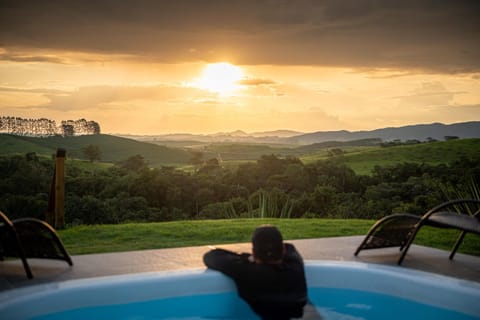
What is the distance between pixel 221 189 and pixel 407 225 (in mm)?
9087

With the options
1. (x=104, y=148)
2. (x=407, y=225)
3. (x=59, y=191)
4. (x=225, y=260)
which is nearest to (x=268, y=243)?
(x=225, y=260)

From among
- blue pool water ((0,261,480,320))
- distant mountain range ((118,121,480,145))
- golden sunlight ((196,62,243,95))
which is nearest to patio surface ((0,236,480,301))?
blue pool water ((0,261,480,320))

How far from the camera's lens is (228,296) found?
4.02m

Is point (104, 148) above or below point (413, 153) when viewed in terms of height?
above

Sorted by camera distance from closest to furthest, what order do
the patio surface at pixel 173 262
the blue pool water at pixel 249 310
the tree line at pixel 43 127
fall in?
the blue pool water at pixel 249 310, the patio surface at pixel 173 262, the tree line at pixel 43 127

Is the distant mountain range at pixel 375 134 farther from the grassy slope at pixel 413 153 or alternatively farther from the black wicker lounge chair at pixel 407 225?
the black wicker lounge chair at pixel 407 225

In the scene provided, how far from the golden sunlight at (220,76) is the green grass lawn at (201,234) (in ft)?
16.4

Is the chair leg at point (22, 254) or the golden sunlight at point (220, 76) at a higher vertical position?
the golden sunlight at point (220, 76)

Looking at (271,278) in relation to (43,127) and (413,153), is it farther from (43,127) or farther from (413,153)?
(413,153)

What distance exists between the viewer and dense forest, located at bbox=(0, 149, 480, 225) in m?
12.0

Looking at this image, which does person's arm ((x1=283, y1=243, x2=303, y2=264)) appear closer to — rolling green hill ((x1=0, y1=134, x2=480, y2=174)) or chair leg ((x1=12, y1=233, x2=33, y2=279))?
chair leg ((x1=12, y1=233, x2=33, y2=279))

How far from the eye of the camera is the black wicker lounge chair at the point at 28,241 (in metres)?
4.05

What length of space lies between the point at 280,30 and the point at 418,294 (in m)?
7.96

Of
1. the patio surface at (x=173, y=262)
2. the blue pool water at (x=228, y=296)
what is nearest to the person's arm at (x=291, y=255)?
the blue pool water at (x=228, y=296)
